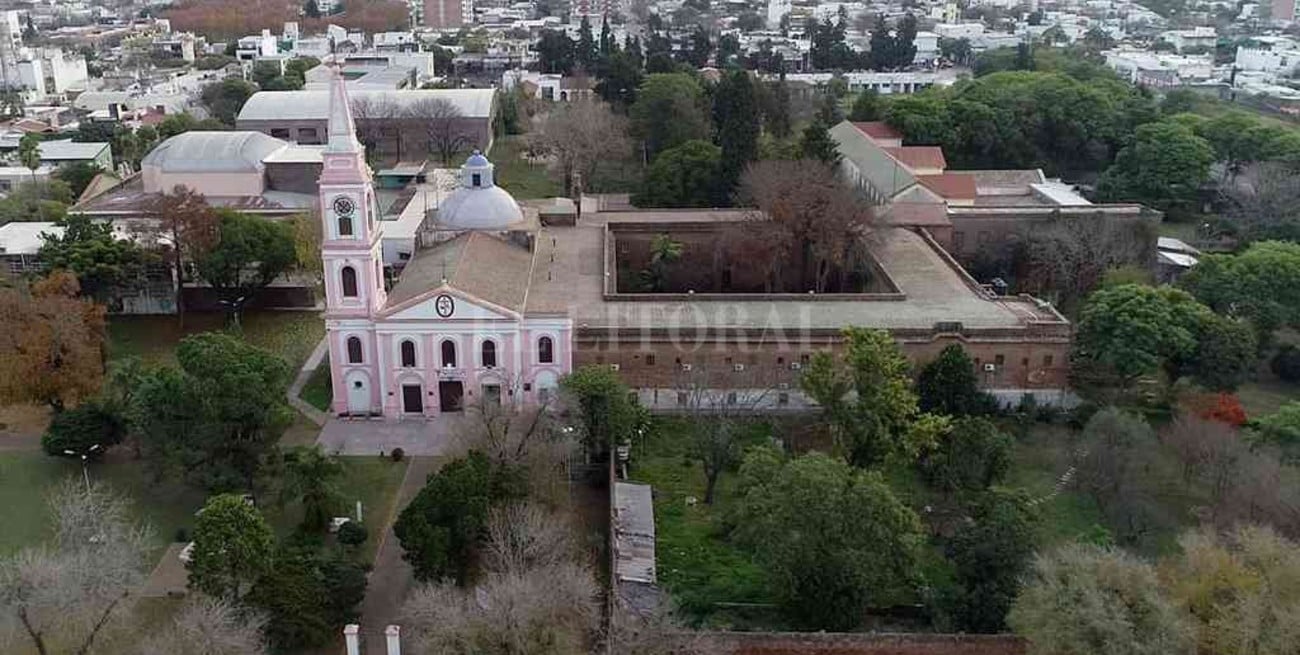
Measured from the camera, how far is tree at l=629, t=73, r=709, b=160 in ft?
201

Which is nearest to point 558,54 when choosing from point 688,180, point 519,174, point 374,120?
point 374,120

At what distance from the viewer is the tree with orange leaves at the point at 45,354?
3152cm

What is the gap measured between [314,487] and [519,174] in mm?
43886

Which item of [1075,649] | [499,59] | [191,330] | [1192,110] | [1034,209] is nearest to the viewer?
[1075,649]

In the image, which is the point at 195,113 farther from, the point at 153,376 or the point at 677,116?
the point at 153,376

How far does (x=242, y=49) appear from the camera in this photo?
364ft

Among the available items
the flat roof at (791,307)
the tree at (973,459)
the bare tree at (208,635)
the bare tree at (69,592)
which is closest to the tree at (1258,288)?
the flat roof at (791,307)

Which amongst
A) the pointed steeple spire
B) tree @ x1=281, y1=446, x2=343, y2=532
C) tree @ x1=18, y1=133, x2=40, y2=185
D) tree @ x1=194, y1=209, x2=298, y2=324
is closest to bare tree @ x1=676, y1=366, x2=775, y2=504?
tree @ x1=281, y1=446, x2=343, y2=532

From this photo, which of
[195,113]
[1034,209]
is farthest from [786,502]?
[195,113]

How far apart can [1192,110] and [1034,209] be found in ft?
99.2

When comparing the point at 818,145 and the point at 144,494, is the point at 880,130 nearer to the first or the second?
the point at 818,145

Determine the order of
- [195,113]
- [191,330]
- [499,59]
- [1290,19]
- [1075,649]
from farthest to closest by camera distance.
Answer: [1290,19] → [499,59] → [195,113] → [191,330] → [1075,649]

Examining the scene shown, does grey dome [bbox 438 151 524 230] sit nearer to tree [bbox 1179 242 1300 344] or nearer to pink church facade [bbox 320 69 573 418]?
pink church facade [bbox 320 69 573 418]

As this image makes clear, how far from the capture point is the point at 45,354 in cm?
3181
